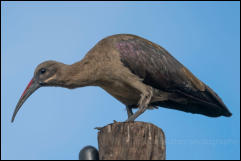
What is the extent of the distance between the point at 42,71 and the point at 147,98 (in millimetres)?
1995

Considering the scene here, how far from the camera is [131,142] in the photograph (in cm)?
471

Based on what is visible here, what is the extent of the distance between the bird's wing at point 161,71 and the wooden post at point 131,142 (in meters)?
1.68

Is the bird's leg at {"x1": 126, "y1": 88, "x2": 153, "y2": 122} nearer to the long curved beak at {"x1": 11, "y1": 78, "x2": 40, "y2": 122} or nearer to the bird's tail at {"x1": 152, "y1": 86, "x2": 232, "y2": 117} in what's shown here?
the bird's tail at {"x1": 152, "y1": 86, "x2": 232, "y2": 117}

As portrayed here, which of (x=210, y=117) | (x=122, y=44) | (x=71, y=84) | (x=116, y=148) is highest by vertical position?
(x=122, y=44)

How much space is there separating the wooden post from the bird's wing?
1.68 metres

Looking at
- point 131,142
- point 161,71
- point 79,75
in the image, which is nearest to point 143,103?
point 161,71

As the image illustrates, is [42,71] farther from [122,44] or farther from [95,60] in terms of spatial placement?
[122,44]

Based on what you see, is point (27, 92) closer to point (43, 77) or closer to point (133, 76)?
point (43, 77)

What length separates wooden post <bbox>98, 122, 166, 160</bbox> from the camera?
15.1 ft

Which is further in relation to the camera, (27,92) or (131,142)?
(27,92)

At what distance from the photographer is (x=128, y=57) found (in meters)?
6.49

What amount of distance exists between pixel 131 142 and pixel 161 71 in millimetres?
2227

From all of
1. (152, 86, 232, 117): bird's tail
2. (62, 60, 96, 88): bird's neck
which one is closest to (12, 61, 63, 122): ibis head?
(62, 60, 96, 88): bird's neck

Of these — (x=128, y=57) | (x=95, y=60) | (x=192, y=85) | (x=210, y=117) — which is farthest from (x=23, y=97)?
(x=210, y=117)
